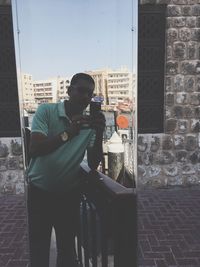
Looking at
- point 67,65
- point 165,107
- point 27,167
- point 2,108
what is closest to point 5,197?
point 2,108

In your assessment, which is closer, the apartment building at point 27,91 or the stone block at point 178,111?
the apartment building at point 27,91

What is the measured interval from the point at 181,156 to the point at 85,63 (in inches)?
151

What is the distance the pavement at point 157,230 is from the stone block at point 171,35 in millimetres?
2585

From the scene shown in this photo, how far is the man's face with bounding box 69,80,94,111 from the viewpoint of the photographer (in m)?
1.74

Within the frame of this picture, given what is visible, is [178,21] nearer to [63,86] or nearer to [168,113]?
[168,113]

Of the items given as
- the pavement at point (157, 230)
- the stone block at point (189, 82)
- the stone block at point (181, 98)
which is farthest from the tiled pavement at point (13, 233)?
the stone block at point (189, 82)

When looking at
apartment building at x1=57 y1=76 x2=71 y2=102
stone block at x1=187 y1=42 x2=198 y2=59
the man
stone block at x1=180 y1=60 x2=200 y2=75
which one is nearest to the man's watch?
the man

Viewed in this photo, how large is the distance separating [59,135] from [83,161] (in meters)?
0.36

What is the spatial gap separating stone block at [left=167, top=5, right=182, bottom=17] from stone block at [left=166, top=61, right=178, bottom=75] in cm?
79

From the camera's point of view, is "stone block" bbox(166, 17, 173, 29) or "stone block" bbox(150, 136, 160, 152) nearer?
"stone block" bbox(166, 17, 173, 29)

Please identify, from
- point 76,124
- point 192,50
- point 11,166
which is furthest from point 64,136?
point 192,50

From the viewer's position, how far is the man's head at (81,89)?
174 cm

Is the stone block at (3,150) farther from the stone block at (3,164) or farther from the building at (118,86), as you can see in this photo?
the building at (118,86)

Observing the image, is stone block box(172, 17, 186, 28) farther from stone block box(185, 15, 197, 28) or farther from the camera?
the camera
